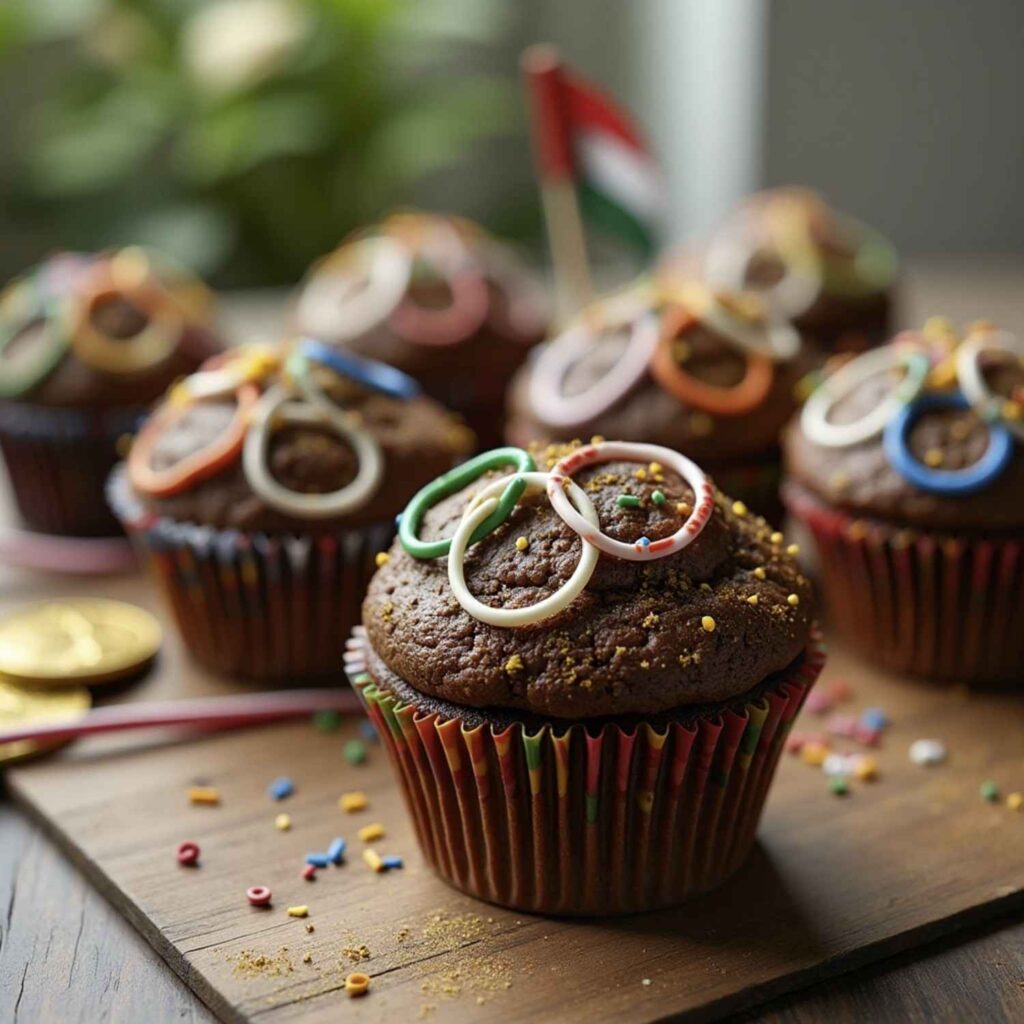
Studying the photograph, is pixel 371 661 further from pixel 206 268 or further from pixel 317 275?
pixel 206 268

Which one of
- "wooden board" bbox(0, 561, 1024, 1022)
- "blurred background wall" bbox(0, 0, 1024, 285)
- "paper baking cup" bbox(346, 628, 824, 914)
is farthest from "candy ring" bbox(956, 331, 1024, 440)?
"blurred background wall" bbox(0, 0, 1024, 285)

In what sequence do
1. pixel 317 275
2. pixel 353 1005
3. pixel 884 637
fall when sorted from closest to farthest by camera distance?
1. pixel 353 1005
2. pixel 884 637
3. pixel 317 275

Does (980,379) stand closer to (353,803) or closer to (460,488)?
(460,488)

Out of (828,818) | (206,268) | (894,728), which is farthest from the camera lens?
(206,268)

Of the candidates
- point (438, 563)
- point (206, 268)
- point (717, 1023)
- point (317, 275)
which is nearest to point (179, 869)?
point (438, 563)

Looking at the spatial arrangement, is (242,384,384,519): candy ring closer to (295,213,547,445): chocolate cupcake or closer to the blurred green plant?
(295,213,547,445): chocolate cupcake

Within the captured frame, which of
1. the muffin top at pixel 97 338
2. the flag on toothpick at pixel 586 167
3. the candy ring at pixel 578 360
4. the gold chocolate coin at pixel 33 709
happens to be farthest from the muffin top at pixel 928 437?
the muffin top at pixel 97 338
